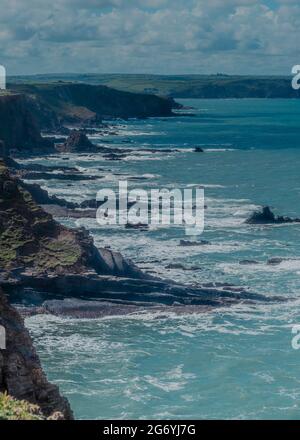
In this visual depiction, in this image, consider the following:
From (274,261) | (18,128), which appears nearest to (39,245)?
(274,261)

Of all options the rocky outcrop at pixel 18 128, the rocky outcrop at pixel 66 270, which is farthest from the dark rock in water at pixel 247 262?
the rocky outcrop at pixel 18 128

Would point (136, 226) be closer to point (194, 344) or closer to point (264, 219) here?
point (264, 219)

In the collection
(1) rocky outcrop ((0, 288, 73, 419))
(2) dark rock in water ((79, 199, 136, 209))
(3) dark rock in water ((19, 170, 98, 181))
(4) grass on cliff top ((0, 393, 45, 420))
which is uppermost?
(3) dark rock in water ((19, 170, 98, 181))

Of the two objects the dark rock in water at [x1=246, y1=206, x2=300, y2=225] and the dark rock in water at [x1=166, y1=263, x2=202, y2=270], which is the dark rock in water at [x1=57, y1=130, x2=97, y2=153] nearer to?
the dark rock in water at [x1=246, y1=206, x2=300, y2=225]

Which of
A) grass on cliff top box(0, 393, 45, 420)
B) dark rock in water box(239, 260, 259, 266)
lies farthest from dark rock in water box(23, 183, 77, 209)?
grass on cliff top box(0, 393, 45, 420)

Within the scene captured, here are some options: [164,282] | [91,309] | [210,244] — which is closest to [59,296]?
[91,309]

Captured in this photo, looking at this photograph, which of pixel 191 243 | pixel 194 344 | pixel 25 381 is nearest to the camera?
pixel 25 381
